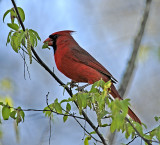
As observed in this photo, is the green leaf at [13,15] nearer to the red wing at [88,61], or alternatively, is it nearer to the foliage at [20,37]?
the foliage at [20,37]

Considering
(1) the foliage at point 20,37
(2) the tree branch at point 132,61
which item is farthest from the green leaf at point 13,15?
(2) the tree branch at point 132,61

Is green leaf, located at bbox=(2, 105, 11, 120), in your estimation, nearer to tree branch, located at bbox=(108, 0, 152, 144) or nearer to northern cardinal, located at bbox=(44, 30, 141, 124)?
northern cardinal, located at bbox=(44, 30, 141, 124)

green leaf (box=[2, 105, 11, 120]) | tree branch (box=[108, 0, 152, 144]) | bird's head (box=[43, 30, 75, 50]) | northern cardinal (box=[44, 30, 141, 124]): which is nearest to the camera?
green leaf (box=[2, 105, 11, 120])

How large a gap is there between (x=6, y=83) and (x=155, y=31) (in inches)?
115

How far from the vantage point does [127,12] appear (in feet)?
24.4

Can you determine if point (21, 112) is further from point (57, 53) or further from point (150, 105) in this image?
point (150, 105)

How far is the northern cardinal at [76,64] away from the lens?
3.36m

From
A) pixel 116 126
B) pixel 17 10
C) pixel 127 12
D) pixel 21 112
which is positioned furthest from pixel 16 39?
pixel 127 12

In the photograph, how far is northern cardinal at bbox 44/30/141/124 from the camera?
11.0ft

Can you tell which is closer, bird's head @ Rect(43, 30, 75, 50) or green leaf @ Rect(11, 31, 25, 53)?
green leaf @ Rect(11, 31, 25, 53)

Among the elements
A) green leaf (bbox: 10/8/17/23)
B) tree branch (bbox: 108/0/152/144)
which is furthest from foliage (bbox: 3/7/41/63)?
tree branch (bbox: 108/0/152/144)

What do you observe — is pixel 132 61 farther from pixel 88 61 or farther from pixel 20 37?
pixel 20 37

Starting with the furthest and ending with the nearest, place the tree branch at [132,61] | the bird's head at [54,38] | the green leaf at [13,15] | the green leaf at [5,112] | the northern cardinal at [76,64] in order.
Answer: the tree branch at [132,61]
the bird's head at [54,38]
the northern cardinal at [76,64]
the green leaf at [13,15]
the green leaf at [5,112]

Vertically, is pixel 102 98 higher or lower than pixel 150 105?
lower
